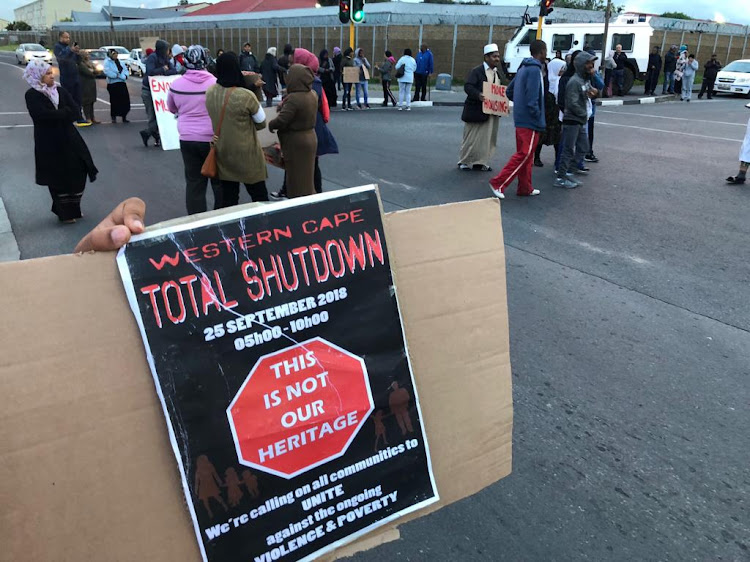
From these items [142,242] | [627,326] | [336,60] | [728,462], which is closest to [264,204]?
[142,242]

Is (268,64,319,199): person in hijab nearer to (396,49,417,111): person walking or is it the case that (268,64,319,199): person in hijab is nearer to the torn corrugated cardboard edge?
the torn corrugated cardboard edge

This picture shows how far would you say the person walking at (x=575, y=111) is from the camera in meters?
7.98

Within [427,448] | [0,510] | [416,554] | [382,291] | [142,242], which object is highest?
[142,242]

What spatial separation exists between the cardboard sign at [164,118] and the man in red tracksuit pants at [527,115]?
4763mm

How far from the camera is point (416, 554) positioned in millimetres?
2361

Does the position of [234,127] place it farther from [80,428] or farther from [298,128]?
[80,428]

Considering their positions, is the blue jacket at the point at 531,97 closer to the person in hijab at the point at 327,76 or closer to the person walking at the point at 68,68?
the person walking at the point at 68,68

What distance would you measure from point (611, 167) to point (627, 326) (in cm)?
615

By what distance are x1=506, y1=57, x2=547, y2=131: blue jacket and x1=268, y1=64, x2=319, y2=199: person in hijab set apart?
2.89 metres

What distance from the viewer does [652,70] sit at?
2448cm

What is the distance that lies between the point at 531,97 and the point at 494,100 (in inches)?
60.2

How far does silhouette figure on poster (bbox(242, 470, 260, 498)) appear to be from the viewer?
1424 millimetres

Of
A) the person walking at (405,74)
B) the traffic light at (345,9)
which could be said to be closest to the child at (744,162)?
the person walking at (405,74)

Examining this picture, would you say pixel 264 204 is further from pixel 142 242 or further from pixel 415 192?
pixel 415 192
